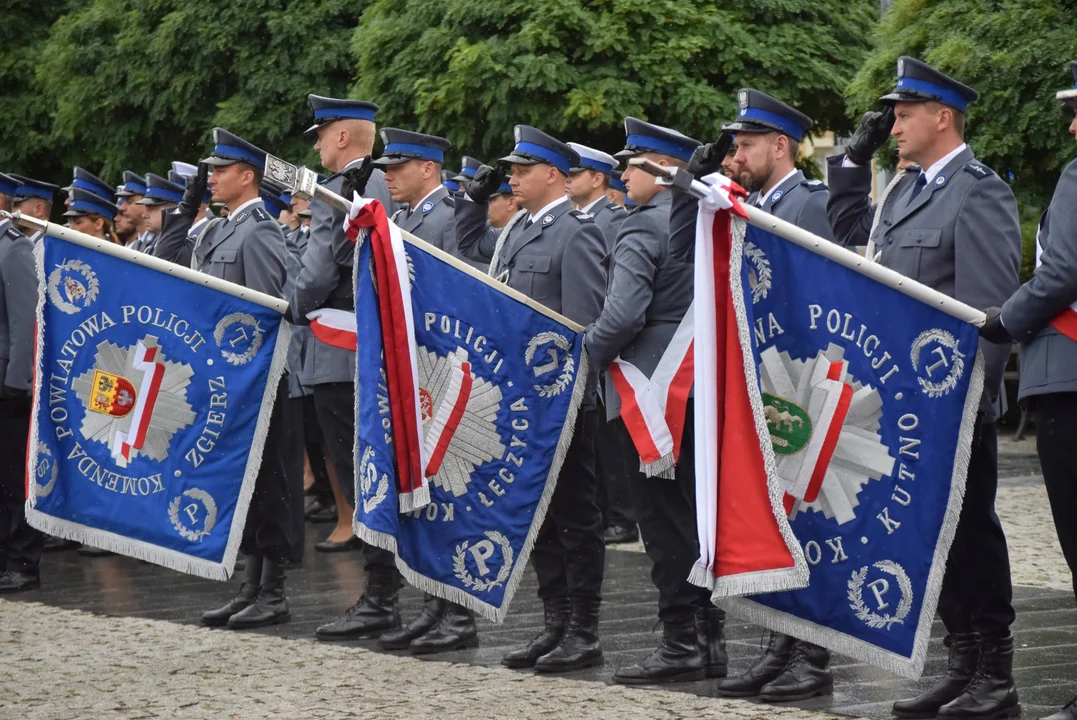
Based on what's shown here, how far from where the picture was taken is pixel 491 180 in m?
8.29

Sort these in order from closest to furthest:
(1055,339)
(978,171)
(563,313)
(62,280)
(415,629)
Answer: (1055,339) → (978,171) → (563,313) → (415,629) → (62,280)

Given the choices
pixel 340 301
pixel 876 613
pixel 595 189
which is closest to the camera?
pixel 876 613

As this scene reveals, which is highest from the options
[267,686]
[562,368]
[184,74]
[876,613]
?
[184,74]

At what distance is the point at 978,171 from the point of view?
6.34 metres

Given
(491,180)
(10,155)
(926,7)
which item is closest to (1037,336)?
(491,180)

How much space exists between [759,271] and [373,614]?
293 centimetres

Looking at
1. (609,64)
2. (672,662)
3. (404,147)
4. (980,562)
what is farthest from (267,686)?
(609,64)

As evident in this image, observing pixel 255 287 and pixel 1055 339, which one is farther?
pixel 255 287

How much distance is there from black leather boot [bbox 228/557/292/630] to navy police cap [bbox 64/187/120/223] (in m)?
4.61

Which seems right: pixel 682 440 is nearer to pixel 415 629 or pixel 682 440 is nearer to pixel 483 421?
pixel 483 421

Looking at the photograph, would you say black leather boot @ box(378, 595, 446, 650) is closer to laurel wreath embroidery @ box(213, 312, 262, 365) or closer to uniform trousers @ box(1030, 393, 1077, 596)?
laurel wreath embroidery @ box(213, 312, 262, 365)

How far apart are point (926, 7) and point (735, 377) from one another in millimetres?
10216

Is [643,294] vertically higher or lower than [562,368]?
higher

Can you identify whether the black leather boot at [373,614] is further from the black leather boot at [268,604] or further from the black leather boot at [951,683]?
the black leather boot at [951,683]
